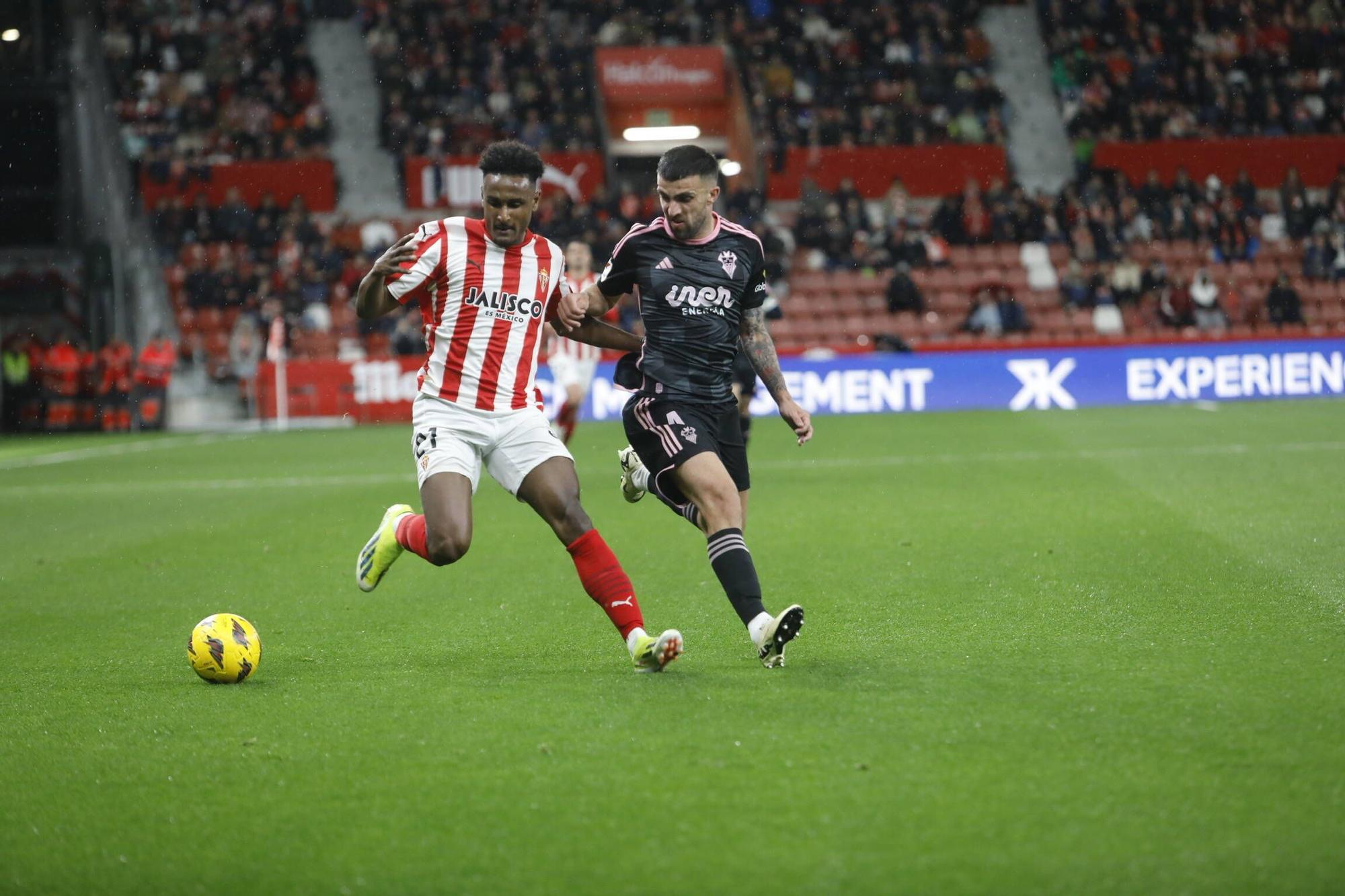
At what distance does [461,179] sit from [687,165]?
23.3 meters

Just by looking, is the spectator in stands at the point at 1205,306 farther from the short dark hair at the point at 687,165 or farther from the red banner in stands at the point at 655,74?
the short dark hair at the point at 687,165

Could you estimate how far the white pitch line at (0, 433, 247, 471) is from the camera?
59.1ft

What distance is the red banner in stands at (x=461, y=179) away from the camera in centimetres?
2827

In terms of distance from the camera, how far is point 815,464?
1448 centimetres

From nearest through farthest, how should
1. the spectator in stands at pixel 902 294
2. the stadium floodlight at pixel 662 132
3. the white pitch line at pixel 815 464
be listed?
Result: 1. the white pitch line at pixel 815 464
2. the spectator in stands at pixel 902 294
3. the stadium floodlight at pixel 662 132

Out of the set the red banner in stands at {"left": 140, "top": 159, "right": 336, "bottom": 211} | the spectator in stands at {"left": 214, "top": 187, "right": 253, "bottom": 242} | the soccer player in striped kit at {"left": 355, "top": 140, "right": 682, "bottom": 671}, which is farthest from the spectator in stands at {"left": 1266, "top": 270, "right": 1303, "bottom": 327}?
the soccer player in striped kit at {"left": 355, "top": 140, "right": 682, "bottom": 671}

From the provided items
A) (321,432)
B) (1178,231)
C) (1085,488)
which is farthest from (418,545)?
(1178,231)

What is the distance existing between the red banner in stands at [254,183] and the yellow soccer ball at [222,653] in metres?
23.1

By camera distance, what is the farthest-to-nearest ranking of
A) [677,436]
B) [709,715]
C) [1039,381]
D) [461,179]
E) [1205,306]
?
[461,179] → [1205,306] → [1039,381] → [677,436] → [709,715]

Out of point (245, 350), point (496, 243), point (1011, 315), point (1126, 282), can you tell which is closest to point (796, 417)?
point (496, 243)

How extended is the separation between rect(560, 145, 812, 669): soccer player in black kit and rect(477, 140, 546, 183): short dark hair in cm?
50

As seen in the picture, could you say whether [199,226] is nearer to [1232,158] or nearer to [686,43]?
[686,43]

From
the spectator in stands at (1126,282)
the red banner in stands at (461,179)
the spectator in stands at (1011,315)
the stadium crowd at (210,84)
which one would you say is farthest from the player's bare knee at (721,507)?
the stadium crowd at (210,84)

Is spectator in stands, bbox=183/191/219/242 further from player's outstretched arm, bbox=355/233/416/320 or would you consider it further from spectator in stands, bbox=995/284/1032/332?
player's outstretched arm, bbox=355/233/416/320
